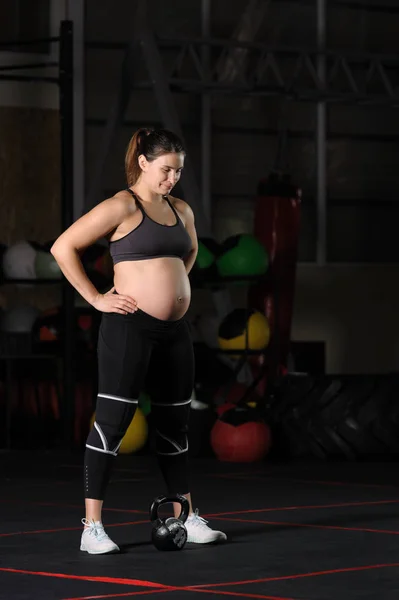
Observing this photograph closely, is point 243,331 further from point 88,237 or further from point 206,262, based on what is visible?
point 88,237

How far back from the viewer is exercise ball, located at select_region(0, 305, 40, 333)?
32.5ft

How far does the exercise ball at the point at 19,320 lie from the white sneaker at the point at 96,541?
5063 millimetres

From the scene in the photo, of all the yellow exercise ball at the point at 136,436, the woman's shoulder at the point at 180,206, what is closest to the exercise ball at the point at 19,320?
the yellow exercise ball at the point at 136,436

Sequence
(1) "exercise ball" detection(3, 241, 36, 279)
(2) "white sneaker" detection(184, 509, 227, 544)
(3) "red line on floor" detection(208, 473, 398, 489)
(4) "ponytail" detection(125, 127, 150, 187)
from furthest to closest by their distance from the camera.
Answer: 1. (1) "exercise ball" detection(3, 241, 36, 279)
2. (3) "red line on floor" detection(208, 473, 398, 489)
3. (2) "white sneaker" detection(184, 509, 227, 544)
4. (4) "ponytail" detection(125, 127, 150, 187)

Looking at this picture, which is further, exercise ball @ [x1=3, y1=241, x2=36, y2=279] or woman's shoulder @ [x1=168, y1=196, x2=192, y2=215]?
exercise ball @ [x1=3, y1=241, x2=36, y2=279]

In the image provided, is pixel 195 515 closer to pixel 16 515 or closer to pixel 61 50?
pixel 16 515

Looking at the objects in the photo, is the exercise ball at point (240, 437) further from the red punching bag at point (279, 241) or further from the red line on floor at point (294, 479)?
the red punching bag at point (279, 241)

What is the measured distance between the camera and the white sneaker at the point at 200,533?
5117mm

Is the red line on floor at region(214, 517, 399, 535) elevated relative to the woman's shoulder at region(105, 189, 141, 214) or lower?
lower

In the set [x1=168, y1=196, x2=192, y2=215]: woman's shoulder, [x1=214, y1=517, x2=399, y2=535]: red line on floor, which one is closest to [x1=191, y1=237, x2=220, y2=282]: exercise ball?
[x1=214, y1=517, x2=399, y2=535]: red line on floor

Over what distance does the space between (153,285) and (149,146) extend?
50cm

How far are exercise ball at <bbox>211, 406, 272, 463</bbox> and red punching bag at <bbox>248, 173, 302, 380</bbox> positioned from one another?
1.58 metres

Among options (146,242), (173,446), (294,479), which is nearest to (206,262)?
(294,479)

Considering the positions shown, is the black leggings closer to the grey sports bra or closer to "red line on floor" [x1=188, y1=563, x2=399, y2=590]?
the grey sports bra
